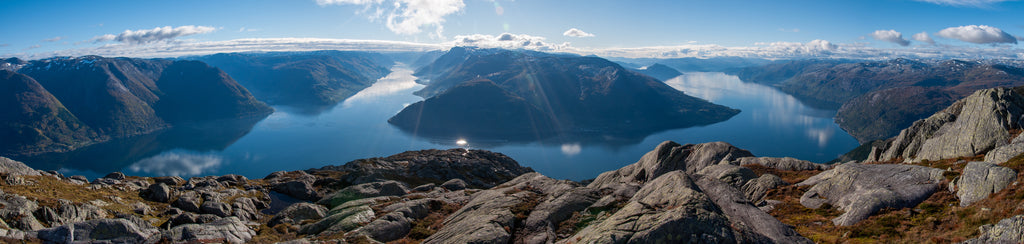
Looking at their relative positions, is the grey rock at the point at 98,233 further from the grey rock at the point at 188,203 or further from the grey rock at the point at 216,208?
the grey rock at the point at 188,203

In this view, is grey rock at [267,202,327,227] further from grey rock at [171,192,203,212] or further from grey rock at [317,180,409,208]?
grey rock at [171,192,203,212]

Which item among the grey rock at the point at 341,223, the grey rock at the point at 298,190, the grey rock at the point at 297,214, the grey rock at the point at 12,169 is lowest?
the grey rock at the point at 298,190

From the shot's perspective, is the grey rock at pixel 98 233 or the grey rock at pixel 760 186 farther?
the grey rock at pixel 760 186

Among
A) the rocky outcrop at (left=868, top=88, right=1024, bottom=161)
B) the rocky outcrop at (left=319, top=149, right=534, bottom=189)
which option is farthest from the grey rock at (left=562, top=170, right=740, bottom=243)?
the rocky outcrop at (left=319, top=149, right=534, bottom=189)

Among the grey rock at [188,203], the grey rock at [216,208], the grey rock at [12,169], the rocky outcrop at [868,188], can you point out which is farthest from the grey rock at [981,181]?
the grey rock at [12,169]

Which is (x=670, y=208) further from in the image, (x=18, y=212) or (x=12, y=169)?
(x=12, y=169)

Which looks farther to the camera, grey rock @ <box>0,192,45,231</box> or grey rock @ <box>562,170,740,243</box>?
grey rock @ <box>0,192,45,231</box>

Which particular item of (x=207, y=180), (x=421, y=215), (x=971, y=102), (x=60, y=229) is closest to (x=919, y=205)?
(x=971, y=102)
